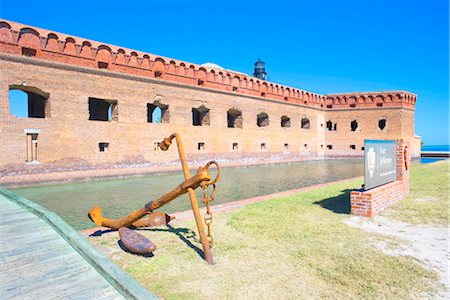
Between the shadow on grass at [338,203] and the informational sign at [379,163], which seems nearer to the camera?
the informational sign at [379,163]

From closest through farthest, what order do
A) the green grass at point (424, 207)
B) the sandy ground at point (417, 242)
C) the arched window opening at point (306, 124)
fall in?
the sandy ground at point (417, 242)
the green grass at point (424, 207)
the arched window opening at point (306, 124)

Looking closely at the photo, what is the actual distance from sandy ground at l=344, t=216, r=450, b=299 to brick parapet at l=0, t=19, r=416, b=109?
46.4 ft

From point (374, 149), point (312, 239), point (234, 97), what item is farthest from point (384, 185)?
point (234, 97)

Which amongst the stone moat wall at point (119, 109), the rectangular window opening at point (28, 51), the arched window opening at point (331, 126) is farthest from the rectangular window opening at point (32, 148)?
the arched window opening at point (331, 126)

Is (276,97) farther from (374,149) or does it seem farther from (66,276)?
(66,276)

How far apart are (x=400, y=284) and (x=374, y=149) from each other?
392cm

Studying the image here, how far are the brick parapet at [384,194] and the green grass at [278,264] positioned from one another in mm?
528

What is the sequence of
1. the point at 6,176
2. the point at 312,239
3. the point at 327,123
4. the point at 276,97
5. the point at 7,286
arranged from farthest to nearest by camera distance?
the point at 327,123, the point at 276,97, the point at 6,176, the point at 312,239, the point at 7,286

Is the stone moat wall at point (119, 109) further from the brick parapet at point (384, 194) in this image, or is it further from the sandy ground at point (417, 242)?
the sandy ground at point (417, 242)

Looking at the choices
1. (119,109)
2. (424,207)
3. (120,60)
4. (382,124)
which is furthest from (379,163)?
(382,124)

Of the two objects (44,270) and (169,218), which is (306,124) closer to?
(169,218)

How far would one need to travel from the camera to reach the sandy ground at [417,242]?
3352 millimetres

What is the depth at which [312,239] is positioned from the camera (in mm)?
4293

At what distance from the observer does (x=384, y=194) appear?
6.23m
